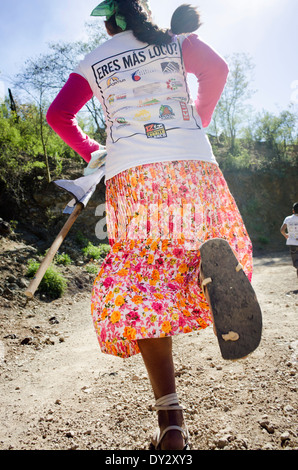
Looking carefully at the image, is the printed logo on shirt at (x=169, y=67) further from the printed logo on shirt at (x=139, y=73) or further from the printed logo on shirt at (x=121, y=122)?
the printed logo on shirt at (x=121, y=122)

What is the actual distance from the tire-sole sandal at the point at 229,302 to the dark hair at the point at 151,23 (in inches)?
38.4

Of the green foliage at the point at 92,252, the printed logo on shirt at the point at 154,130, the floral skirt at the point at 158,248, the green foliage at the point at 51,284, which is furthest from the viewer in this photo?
the green foliage at the point at 92,252

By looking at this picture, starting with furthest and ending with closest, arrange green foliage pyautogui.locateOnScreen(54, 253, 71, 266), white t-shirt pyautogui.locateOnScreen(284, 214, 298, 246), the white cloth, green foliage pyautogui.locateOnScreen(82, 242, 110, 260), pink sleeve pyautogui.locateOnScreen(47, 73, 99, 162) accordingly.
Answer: green foliage pyautogui.locateOnScreen(82, 242, 110, 260)
green foliage pyautogui.locateOnScreen(54, 253, 71, 266)
white t-shirt pyautogui.locateOnScreen(284, 214, 298, 246)
the white cloth
pink sleeve pyautogui.locateOnScreen(47, 73, 99, 162)

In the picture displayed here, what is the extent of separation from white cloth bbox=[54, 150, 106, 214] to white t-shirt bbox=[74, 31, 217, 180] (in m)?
0.27

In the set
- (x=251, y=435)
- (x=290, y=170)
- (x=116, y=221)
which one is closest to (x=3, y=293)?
(x=116, y=221)

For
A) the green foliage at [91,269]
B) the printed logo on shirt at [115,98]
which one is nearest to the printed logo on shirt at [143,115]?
the printed logo on shirt at [115,98]

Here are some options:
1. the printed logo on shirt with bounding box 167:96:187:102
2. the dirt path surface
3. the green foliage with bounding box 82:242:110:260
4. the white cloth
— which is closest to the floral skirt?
the white cloth

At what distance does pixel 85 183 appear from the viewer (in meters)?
1.71

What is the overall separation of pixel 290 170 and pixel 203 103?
795 inches

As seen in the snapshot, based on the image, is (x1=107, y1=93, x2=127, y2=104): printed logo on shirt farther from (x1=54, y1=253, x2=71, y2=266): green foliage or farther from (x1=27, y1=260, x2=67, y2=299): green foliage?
(x1=54, y1=253, x2=71, y2=266): green foliage

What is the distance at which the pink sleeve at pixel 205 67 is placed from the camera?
146cm

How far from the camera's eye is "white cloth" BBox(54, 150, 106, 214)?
1.65m

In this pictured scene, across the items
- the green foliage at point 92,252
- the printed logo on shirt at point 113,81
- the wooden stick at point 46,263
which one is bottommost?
the green foliage at point 92,252

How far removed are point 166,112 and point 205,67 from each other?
31cm
